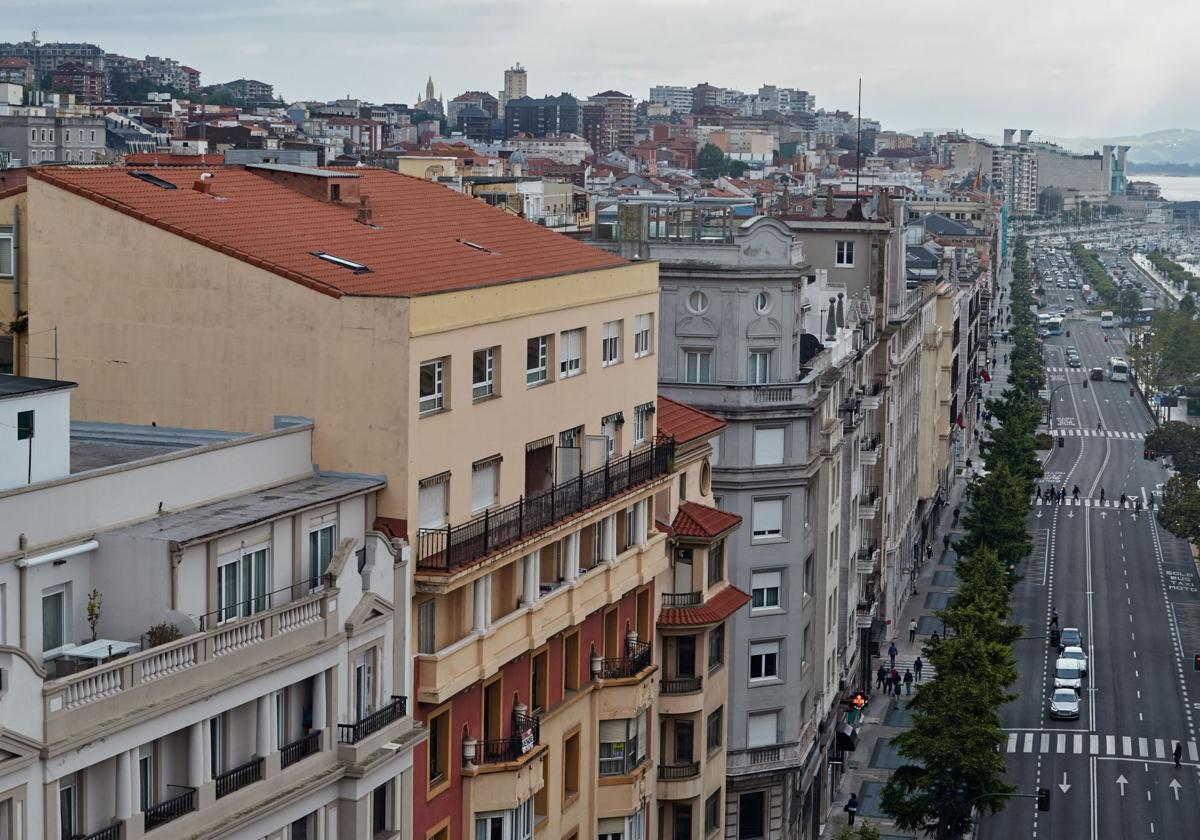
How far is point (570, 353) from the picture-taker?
45.1 meters

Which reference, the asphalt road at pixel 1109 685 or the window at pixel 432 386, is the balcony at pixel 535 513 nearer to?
the window at pixel 432 386

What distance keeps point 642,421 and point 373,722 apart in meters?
15.3

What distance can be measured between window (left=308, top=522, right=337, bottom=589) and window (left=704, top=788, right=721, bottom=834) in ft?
78.0

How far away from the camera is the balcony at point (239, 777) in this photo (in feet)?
106

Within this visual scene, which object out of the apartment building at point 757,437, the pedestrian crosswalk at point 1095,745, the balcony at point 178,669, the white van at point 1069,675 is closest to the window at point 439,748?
the balcony at point 178,669

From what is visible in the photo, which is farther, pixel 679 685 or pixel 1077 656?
pixel 1077 656

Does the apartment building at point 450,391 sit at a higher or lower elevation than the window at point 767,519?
higher

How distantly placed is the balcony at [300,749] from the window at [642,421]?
16341 mm

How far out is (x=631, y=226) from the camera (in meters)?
70.4

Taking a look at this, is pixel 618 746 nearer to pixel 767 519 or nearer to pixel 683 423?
pixel 683 423

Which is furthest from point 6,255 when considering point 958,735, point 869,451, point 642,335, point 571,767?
point 869,451

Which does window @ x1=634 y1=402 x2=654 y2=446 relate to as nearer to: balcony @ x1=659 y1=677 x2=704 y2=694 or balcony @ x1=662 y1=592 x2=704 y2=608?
balcony @ x1=662 y1=592 x2=704 y2=608

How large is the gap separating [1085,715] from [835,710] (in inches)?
802

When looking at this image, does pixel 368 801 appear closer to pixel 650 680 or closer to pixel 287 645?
pixel 287 645
